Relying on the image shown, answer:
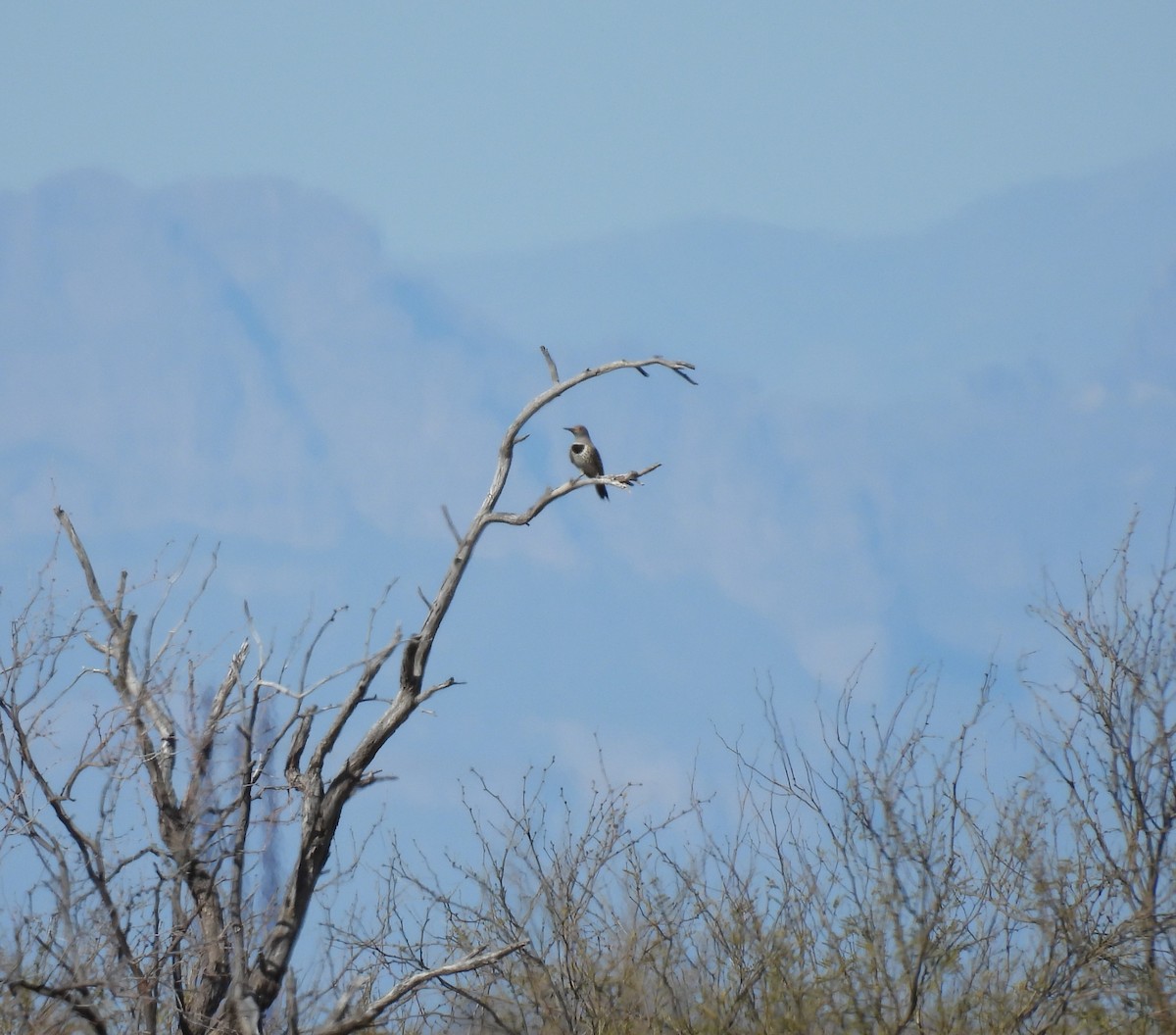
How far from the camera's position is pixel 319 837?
7.67m

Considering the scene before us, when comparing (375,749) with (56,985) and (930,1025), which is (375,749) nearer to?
(56,985)

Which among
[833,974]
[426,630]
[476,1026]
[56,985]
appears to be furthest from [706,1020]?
[56,985]

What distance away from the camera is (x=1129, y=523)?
9492 millimetres

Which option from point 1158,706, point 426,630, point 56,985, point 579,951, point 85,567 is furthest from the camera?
point 1158,706

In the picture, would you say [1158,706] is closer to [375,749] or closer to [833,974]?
[833,974]

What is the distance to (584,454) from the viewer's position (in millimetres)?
11258

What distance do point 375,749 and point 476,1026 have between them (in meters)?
2.16

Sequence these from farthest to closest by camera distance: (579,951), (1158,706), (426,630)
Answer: (1158,706), (579,951), (426,630)

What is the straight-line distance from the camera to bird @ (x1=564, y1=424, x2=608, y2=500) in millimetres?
11273

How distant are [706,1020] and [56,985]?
11.1ft

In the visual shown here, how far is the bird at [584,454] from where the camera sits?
1127 cm

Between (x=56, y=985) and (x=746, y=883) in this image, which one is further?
(x=746, y=883)

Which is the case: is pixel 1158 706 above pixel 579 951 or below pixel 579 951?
above

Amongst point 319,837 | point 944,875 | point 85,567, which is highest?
point 85,567
